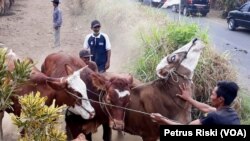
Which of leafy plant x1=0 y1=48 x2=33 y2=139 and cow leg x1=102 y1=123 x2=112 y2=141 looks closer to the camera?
A: leafy plant x1=0 y1=48 x2=33 y2=139

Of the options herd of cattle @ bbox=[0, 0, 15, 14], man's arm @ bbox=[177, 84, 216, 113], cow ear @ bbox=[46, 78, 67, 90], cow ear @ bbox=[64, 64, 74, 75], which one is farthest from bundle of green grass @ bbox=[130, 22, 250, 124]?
herd of cattle @ bbox=[0, 0, 15, 14]

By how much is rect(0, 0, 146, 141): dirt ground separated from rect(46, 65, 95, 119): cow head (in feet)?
6.26

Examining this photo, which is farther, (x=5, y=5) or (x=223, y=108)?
(x=5, y=5)

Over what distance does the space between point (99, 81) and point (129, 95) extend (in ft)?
1.60

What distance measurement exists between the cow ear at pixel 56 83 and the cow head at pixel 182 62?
1.42 metres

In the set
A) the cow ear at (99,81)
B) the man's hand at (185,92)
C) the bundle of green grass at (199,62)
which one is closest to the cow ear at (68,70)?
the cow ear at (99,81)

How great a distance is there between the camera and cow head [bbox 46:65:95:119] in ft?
18.6

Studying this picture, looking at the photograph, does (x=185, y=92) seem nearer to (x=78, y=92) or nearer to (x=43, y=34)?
(x=78, y=92)

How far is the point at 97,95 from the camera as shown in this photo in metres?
6.04

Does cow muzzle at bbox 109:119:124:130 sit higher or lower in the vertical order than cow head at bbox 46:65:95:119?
lower

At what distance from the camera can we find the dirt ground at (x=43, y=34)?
11627 millimetres

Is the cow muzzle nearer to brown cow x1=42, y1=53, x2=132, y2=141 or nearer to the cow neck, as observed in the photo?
brown cow x1=42, y1=53, x2=132, y2=141

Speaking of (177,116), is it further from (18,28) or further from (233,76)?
(18,28)

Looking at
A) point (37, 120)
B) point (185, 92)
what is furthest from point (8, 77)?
point (185, 92)
